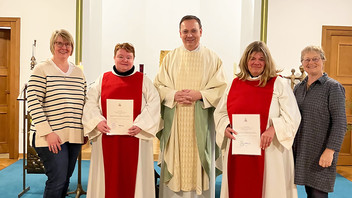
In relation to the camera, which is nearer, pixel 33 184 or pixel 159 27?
pixel 33 184

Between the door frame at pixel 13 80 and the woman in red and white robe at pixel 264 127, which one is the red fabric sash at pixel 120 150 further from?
the door frame at pixel 13 80

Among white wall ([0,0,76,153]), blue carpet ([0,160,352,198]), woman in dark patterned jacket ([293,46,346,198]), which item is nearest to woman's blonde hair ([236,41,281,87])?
woman in dark patterned jacket ([293,46,346,198])

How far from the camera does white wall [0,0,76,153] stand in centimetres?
549

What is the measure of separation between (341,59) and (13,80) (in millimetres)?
5552

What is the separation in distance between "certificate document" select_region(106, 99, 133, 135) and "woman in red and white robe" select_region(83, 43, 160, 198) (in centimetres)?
8

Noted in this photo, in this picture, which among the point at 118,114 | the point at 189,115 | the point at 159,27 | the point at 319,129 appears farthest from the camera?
the point at 159,27

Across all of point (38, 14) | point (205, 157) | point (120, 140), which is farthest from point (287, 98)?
point (38, 14)

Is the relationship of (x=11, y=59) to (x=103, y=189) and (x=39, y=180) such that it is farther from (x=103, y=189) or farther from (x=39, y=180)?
(x=103, y=189)

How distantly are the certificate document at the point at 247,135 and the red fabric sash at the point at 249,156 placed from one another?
6cm

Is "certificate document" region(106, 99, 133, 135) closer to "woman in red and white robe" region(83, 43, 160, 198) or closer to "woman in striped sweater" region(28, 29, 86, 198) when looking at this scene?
"woman in red and white robe" region(83, 43, 160, 198)

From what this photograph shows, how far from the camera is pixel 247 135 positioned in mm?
2469

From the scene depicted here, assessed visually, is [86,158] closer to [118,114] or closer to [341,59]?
[118,114]

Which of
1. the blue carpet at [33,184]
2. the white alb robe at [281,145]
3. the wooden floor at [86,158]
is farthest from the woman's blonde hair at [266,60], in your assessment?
the wooden floor at [86,158]

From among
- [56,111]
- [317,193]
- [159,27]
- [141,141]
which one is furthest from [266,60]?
[159,27]
